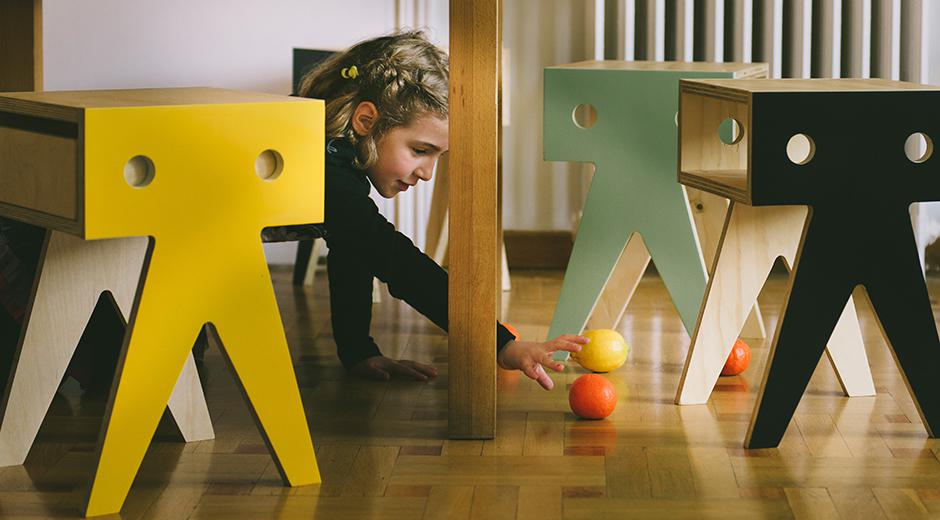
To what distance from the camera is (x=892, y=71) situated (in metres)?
2.68

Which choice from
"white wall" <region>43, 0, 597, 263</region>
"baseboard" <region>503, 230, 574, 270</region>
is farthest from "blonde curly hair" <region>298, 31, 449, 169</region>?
"baseboard" <region>503, 230, 574, 270</region>

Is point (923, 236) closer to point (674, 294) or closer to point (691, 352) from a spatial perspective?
point (674, 294)

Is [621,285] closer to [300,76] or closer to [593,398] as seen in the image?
[593,398]

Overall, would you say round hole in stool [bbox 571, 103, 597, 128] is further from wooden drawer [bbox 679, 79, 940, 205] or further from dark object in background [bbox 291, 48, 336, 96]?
wooden drawer [bbox 679, 79, 940, 205]

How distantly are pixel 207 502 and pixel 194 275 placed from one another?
239 mm

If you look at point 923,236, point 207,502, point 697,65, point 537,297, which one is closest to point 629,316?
point 537,297

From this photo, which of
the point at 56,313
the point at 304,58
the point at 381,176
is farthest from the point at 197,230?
the point at 304,58

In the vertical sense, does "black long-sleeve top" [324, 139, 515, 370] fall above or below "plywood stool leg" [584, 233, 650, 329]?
above

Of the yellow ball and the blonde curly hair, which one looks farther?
the yellow ball

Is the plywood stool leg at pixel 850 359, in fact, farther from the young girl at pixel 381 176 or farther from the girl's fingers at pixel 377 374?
the girl's fingers at pixel 377 374

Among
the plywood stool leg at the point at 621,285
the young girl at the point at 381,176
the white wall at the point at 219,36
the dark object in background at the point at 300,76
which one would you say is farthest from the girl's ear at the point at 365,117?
the white wall at the point at 219,36

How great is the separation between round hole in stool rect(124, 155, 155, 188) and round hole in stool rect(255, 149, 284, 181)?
0.12 m

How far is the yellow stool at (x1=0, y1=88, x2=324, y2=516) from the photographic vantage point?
1189mm

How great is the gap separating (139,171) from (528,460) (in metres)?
0.54
